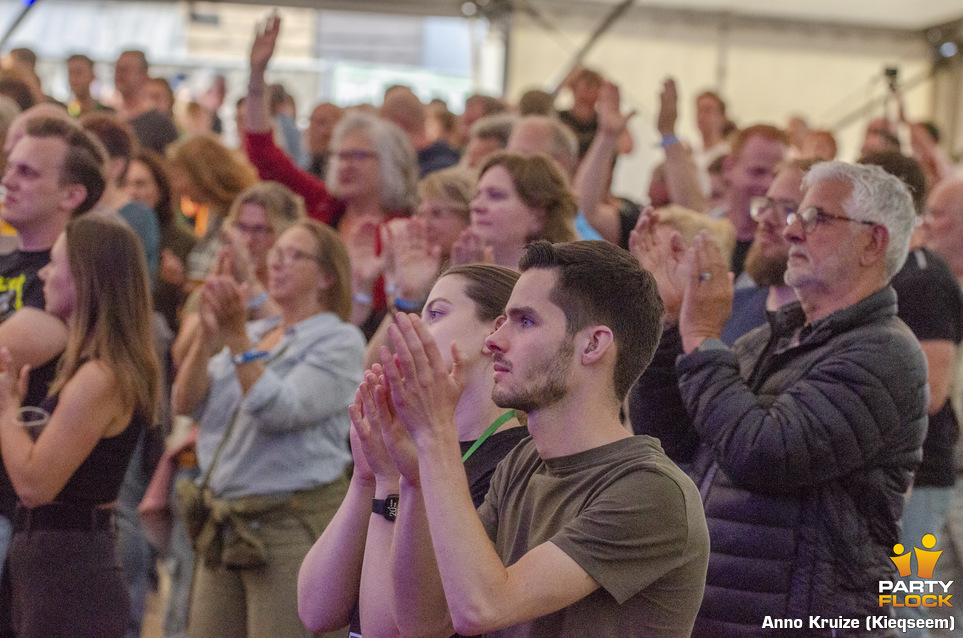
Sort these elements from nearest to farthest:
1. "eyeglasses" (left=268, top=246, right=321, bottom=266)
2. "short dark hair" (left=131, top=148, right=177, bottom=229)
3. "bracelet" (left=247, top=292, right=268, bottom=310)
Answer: "eyeglasses" (left=268, top=246, right=321, bottom=266) < "bracelet" (left=247, top=292, right=268, bottom=310) < "short dark hair" (left=131, top=148, right=177, bottom=229)

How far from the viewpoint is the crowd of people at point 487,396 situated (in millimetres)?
1577

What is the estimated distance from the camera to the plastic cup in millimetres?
2554

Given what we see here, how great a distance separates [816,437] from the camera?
211 centimetres

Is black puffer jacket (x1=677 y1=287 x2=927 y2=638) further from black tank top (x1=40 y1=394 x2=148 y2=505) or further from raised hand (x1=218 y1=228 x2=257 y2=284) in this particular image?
raised hand (x1=218 y1=228 x2=257 y2=284)

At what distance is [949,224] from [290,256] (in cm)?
261

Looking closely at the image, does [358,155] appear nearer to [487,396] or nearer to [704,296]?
[704,296]

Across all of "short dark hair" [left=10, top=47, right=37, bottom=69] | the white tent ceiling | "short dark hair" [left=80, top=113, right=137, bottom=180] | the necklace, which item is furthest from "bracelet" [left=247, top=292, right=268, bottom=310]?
the white tent ceiling

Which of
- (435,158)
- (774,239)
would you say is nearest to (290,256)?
(774,239)

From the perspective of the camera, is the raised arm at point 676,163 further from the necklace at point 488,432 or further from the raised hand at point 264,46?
the necklace at point 488,432

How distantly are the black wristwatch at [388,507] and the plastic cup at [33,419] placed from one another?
4.00 ft

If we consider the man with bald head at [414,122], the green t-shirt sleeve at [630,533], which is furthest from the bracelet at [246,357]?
the man with bald head at [414,122]

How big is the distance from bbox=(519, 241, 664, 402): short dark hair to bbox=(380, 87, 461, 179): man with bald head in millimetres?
3688

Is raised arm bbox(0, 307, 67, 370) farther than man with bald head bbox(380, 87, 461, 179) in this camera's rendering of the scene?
No

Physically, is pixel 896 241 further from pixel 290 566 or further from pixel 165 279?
pixel 165 279
